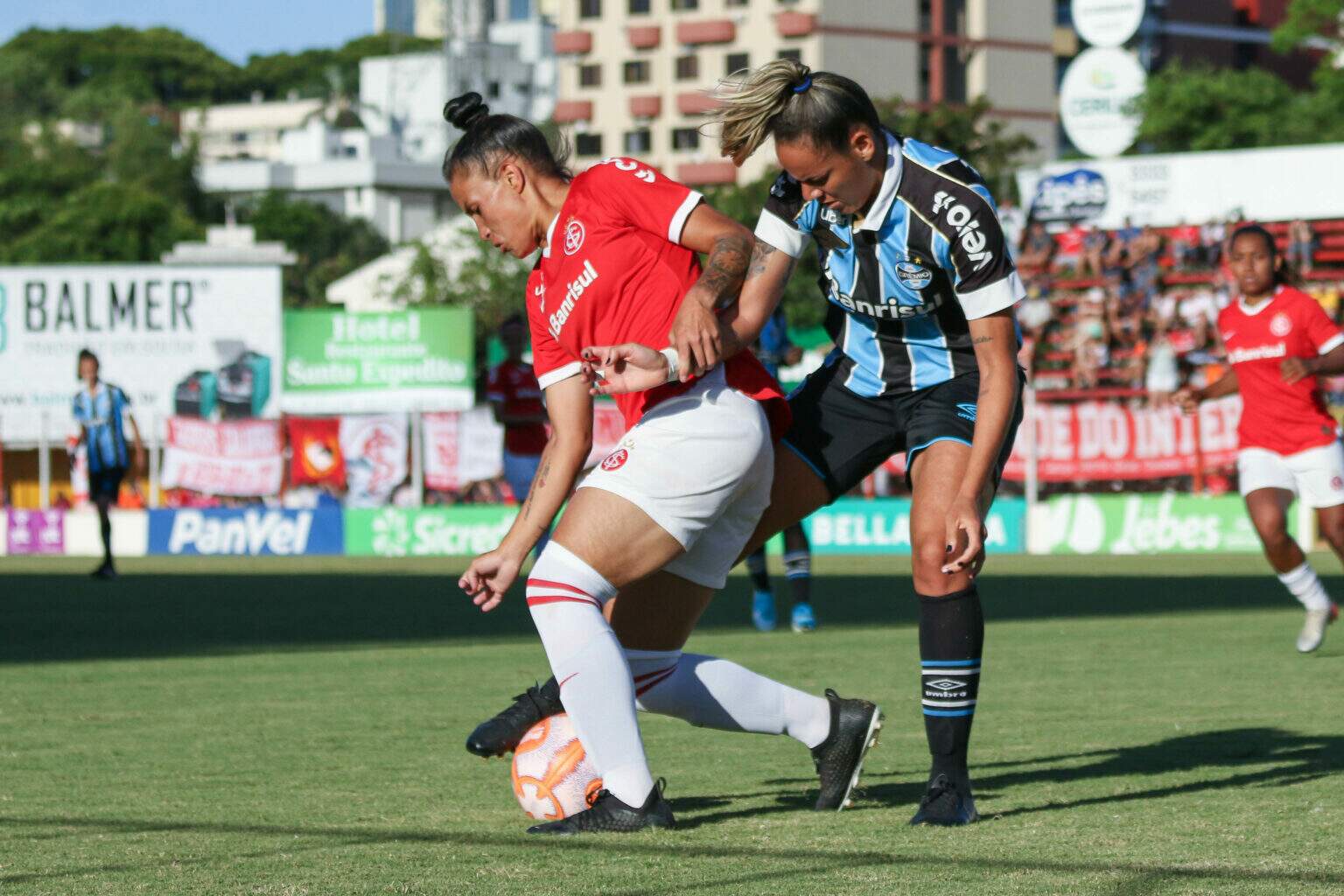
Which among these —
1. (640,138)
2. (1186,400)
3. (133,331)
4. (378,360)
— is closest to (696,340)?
(1186,400)

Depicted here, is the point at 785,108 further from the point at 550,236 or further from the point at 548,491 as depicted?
the point at 548,491

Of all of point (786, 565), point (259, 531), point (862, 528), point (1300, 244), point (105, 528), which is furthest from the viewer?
point (1300, 244)

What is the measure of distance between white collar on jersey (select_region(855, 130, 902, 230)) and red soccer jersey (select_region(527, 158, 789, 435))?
1.46 feet

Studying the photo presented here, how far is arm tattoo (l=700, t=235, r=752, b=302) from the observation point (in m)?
5.27

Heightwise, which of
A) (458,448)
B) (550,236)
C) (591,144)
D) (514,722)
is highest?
(591,144)

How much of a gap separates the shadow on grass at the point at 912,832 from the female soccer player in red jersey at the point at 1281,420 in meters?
3.64

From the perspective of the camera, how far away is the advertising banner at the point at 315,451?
97.0ft

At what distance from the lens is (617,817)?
5.33 meters

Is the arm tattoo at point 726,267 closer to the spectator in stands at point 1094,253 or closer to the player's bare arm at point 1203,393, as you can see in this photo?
the player's bare arm at point 1203,393

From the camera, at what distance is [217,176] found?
476 feet

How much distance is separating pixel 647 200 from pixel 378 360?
32.5 metres

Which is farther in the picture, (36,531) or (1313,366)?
(36,531)

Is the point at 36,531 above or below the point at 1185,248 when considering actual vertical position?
below

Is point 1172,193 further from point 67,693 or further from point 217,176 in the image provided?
point 217,176
